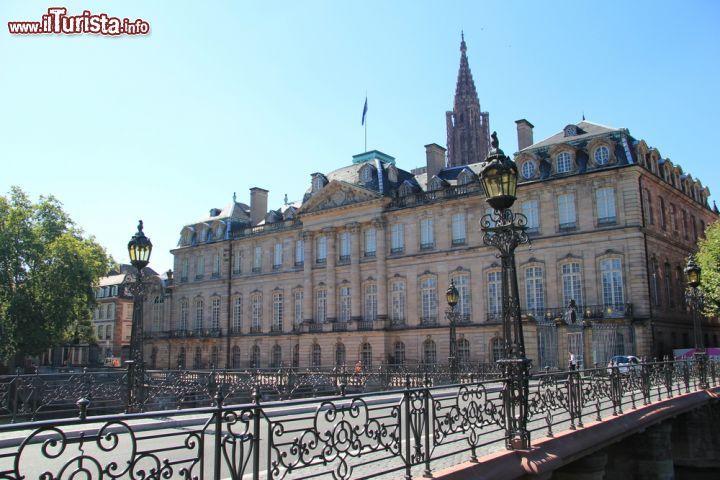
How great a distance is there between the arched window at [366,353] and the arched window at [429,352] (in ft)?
13.3

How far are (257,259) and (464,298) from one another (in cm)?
2038

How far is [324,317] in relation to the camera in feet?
156

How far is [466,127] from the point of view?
83875 mm

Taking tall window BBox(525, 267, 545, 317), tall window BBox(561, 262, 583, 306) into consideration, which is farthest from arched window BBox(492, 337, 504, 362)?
tall window BBox(561, 262, 583, 306)

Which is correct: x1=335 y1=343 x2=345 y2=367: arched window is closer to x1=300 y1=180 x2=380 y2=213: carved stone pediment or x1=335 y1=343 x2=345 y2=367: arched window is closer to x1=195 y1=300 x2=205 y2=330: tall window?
x1=300 y1=180 x2=380 y2=213: carved stone pediment

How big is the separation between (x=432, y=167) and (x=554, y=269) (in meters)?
13.1

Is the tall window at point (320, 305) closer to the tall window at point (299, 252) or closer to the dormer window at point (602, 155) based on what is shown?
the tall window at point (299, 252)

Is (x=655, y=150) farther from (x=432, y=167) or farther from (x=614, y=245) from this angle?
(x=432, y=167)

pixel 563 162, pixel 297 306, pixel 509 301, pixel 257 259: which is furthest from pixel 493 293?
pixel 509 301

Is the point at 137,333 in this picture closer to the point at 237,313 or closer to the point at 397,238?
the point at 397,238

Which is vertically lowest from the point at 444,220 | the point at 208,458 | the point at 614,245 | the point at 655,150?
the point at 208,458

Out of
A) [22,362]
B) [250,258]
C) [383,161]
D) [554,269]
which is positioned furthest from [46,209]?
[554,269]

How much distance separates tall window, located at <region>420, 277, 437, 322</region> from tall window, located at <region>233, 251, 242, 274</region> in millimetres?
19274

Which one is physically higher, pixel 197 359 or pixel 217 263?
pixel 217 263
